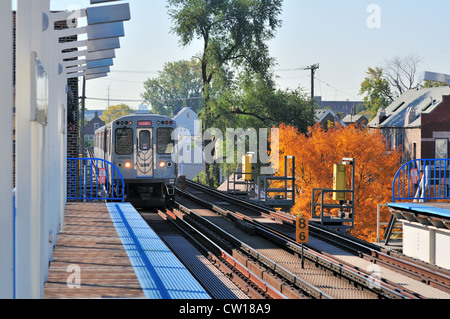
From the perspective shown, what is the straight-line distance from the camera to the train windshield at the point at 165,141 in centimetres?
2250

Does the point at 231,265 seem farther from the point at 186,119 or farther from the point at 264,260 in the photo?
the point at 186,119

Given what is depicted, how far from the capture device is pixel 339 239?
16703mm

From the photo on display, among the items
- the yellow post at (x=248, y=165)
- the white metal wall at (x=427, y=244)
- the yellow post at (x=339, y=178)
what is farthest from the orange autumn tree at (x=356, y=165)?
the white metal wall at (x=427, y=244)

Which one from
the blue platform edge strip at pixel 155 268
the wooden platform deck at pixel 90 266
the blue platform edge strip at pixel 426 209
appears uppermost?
the blue platform edge strip at pixel 426 209

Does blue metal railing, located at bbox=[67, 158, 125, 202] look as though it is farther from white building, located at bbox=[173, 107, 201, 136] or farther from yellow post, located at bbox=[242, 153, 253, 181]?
white building, located at bbox=[173, 107, 201, 136]

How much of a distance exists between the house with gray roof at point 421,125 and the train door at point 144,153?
33555 mm

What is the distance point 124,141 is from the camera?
22.4m

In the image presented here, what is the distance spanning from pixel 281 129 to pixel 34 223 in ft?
139

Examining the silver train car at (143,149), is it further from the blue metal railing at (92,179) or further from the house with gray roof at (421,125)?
the house with gray roof at (421,125)

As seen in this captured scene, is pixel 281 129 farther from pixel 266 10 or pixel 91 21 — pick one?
pixel 91 21

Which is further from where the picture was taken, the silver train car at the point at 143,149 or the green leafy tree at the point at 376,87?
the green leafy tree at the point at 376,87

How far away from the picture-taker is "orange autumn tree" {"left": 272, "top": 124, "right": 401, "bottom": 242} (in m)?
46.8

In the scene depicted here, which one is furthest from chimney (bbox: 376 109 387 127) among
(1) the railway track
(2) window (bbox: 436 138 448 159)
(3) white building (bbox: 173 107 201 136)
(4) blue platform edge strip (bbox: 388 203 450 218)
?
(3) white building (bbox: 173 107 201 136)

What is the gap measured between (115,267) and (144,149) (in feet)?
48.4
